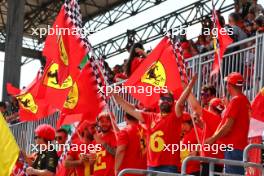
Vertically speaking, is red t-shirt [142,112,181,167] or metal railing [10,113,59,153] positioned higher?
metal railing [10,113,59,153]

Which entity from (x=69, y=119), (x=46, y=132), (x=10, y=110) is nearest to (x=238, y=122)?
(x=69, y=119)

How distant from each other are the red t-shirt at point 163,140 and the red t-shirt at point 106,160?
0.81 metres

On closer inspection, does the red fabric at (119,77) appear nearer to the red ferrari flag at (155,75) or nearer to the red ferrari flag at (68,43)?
the red ferrari flag at (68,43)

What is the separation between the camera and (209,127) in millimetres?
10602

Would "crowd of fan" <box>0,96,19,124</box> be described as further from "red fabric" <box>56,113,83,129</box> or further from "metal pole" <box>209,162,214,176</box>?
"metal pole" <box>209,162,214,176</box>

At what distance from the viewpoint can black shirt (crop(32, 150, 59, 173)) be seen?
11.4 metres

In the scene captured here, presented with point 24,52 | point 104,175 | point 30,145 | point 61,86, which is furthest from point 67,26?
point 24,52

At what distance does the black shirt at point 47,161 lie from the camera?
37.5 feet

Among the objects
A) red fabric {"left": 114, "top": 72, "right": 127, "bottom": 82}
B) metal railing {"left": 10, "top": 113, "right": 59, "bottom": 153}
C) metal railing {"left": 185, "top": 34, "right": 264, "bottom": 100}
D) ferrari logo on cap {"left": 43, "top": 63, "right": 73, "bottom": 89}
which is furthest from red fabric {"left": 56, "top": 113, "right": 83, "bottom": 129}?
metal railing {"left": 10, "top": 113, "right": 59, "bottom": 153}

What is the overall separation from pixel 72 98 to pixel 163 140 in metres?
2.02

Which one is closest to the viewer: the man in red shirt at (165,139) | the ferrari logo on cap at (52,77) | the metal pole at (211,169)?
the metal pole at (211,169)

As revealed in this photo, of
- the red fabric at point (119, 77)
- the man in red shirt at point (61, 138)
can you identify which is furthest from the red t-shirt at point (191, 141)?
the red fabric at point (119, 77)

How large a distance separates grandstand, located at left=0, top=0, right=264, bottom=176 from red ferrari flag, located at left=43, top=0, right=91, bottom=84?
300 mm

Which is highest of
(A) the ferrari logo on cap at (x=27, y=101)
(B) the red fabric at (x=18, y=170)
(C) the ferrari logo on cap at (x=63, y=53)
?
(C) the ferrari logo on cap at (x=63, y=53)
